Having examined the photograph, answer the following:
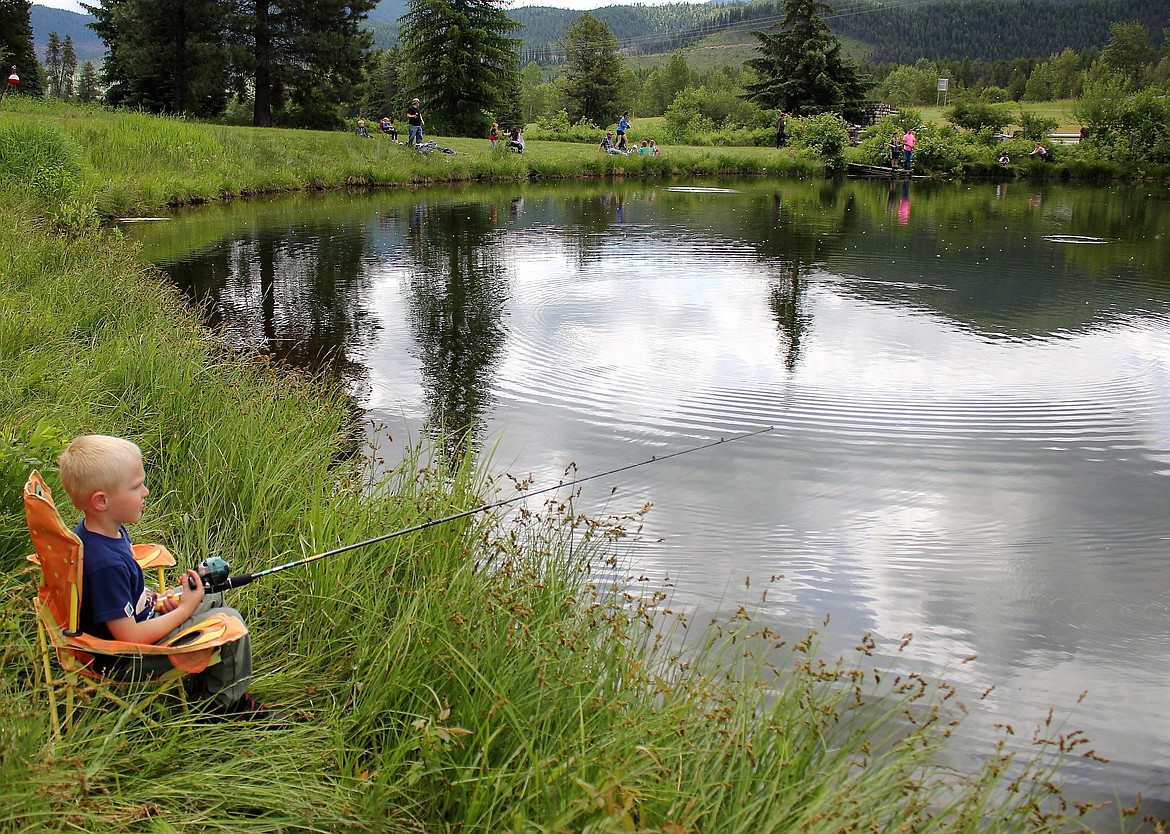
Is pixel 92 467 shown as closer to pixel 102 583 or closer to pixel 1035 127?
pixel 102 583

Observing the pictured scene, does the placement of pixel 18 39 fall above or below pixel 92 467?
above

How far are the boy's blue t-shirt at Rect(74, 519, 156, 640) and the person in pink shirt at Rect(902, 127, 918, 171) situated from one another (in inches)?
1551

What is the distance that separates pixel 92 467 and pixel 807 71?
54.7 m

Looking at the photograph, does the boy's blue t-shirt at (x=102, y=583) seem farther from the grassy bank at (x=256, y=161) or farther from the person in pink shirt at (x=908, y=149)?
the person in pink shirt at (x=908, y=149)

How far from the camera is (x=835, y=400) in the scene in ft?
27.6

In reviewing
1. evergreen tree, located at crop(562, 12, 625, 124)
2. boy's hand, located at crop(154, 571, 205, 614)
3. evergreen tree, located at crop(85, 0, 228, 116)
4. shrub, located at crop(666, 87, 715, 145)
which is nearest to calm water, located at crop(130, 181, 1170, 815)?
boy's hand, located at crop(154, 571, 205, 614)

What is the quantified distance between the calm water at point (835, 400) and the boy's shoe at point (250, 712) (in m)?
2.33

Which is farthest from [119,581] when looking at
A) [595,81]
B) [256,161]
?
[595,81]

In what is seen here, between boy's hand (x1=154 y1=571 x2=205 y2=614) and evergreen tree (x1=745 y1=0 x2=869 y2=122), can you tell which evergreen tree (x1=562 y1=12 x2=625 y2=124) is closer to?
evergreen tree (x1=745 y1=0 x2=869 y2=122)

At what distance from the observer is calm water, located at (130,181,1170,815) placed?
16.0 feet

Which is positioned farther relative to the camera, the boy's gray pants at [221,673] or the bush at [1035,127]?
the bush at [1035,127]

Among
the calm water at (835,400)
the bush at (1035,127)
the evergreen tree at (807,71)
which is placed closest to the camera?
the calm water at (835,400)

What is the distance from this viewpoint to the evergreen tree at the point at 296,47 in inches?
1425

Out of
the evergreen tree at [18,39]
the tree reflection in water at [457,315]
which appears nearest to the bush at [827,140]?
the tree reflection in water at [457,315]
